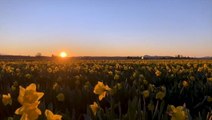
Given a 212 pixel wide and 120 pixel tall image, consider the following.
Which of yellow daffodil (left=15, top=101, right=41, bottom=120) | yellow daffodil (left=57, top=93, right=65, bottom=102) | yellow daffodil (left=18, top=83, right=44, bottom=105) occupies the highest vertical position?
yellow daffodil (left=18, top=83, right=44, bottom=105)

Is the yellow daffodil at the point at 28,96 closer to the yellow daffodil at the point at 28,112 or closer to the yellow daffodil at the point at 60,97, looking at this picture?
the yellow daffodil at the point at 28,112

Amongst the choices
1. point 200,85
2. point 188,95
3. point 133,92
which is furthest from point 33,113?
point 200,85

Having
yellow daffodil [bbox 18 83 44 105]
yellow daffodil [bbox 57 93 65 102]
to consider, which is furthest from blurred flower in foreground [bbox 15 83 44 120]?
yellow daffodil [bbox 57 93 65 102]

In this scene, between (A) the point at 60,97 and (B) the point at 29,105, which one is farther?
(A) the point at 60,97

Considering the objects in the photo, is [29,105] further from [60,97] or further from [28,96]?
[60,97]

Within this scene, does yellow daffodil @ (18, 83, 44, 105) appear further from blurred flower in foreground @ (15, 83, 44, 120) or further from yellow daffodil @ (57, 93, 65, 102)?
yellow daffodil @ (57, 93, 65, 102)

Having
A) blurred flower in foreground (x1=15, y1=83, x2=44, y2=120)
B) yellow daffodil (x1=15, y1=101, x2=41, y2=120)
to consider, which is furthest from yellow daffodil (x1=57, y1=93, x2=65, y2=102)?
yellow daffodil (x1=15, y1=101, x2=41, y2=120)

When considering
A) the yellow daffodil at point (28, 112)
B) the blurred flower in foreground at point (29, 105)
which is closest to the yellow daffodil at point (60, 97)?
the blurred flower in foreground at point (29, 105)

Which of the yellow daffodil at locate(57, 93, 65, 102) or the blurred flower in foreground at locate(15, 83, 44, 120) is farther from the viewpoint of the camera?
the yellow daffodil at locate(57, 93, 65, 102)

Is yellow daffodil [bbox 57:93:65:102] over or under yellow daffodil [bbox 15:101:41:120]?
under

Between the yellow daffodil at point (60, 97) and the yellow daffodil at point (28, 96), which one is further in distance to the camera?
the yellow daffodil at point (60, 97)

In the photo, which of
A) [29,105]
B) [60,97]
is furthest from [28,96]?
[60,97]

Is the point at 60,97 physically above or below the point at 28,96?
below

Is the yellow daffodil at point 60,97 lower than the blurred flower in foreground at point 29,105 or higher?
lower
